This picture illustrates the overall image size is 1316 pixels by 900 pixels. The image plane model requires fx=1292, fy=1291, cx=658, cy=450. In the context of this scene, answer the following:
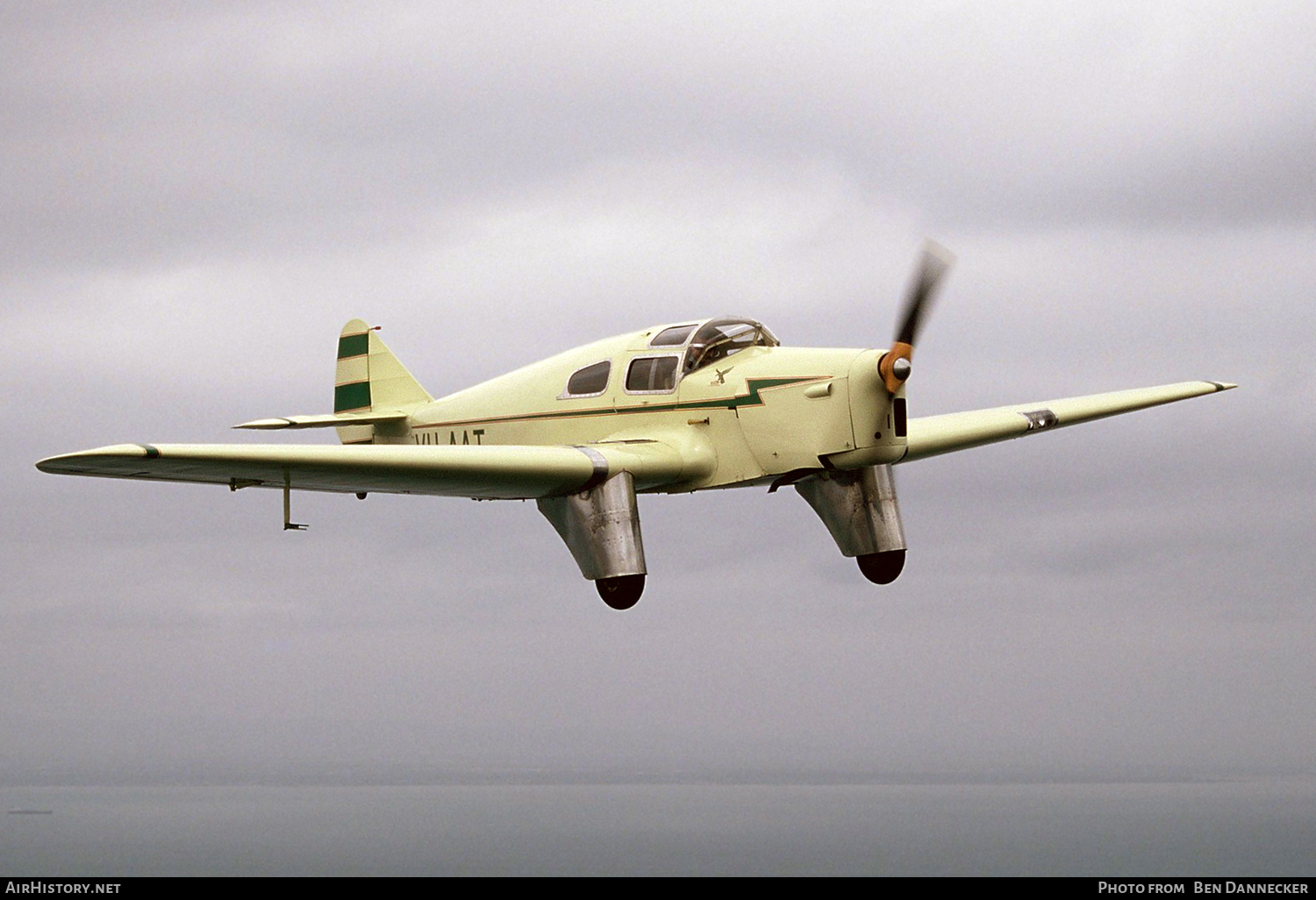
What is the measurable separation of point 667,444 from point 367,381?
9.96 meters

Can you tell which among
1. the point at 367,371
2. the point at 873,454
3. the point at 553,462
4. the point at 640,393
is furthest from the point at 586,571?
the point at 367,371

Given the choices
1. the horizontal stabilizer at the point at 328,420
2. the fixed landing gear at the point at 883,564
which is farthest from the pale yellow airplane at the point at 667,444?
the horizontal stabilizer at the point at 328,420

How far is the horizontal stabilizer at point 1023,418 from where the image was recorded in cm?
2116

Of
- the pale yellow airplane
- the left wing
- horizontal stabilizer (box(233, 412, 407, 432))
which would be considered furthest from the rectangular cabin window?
horizontal stabilizer (box(233, 412, 407, 432))

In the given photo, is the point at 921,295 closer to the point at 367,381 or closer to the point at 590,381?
the point at 590,381

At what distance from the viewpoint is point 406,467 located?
1638 centimetres

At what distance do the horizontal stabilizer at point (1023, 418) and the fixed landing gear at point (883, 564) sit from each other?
1.66 m

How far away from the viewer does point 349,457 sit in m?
15.6

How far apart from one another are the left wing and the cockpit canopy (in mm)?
1518

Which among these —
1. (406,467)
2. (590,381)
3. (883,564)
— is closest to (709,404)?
(590,381)

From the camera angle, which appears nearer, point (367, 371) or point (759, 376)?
point (759, 376)
